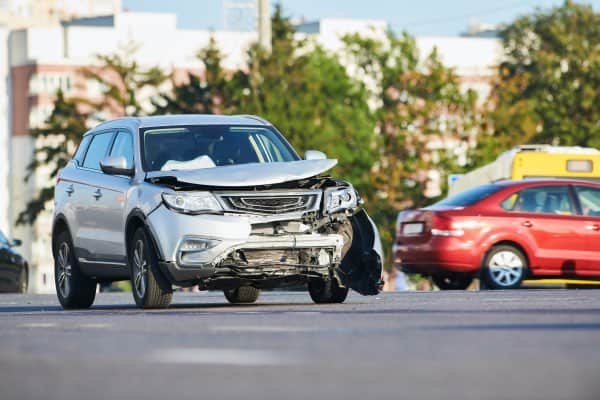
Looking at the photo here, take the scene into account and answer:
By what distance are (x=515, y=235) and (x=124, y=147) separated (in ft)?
26.8

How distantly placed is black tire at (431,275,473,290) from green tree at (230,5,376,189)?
27.7m

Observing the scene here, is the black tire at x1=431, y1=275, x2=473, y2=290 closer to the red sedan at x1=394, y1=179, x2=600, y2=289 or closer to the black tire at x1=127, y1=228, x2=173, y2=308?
the red sedan at x1=394, y1=179, x2=600, y2=289

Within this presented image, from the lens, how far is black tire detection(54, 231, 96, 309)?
18859 mm

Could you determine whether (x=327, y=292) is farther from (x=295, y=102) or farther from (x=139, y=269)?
(x=295, y=102)

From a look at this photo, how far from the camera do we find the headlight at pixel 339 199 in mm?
16672

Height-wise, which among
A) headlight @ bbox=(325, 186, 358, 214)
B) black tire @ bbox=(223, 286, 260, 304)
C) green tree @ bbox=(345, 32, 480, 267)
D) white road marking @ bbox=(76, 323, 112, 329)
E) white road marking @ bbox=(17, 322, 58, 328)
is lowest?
green tree @ bbox=(345, 32, 480, 267)

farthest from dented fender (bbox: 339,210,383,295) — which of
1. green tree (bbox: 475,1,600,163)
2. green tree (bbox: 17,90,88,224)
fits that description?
green tree (bbox: 17,90,88,224)

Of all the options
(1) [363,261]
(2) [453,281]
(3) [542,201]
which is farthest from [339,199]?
(2) [453,281]

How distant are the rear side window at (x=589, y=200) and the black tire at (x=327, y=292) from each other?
8.43 m

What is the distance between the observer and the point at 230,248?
53.5 ft

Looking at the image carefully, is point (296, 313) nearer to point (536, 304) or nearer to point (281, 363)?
point (536, 304)

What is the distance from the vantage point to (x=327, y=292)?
1761cm

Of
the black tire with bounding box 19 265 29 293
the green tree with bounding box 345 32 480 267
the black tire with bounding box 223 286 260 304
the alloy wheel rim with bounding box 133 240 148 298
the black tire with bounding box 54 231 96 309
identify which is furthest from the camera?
the green tree with bounding box 345 32 480 267

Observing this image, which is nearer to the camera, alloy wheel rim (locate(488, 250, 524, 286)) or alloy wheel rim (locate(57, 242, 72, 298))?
→ alloy wheel rim (locate(57, 242, 72, 298))
